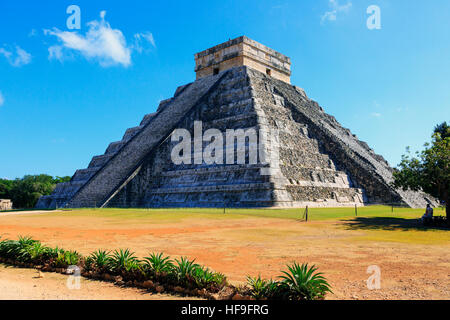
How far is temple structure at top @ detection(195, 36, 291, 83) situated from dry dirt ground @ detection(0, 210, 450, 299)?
21.4m

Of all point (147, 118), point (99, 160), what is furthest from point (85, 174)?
point (147, 118)

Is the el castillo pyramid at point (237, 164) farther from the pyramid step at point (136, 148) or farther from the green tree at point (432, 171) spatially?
the green tree at point (432, 171)

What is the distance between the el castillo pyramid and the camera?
67.1 ft

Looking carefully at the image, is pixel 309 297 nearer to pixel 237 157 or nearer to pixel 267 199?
pixel 267 199

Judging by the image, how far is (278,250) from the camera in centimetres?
750

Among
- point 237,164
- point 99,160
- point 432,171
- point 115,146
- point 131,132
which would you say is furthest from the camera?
point 131,132

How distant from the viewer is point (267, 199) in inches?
724

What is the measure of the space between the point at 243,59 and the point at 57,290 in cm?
2849

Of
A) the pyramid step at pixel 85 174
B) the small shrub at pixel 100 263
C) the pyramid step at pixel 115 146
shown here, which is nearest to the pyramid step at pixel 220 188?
the pyramid step at pixel 85 174

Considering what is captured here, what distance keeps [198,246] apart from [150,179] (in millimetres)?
17380

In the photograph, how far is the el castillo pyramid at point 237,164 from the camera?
805 inches

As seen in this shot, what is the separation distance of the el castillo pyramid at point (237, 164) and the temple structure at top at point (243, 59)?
Result: 0.11 meters

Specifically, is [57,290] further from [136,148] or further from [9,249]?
[136,148]

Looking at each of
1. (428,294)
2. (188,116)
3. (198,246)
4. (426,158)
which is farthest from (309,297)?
(188,116)
